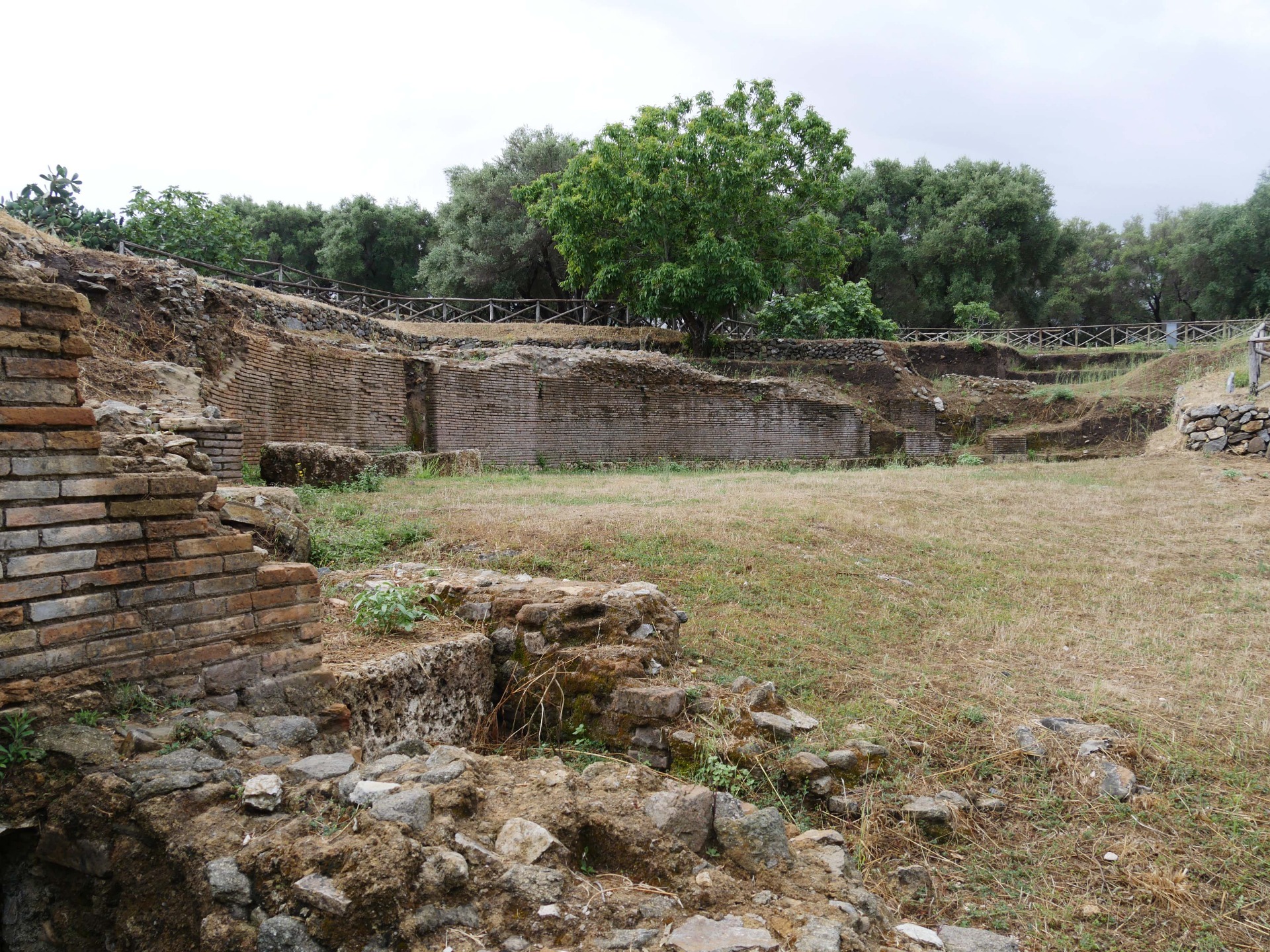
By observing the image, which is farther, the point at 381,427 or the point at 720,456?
the point at 720,456

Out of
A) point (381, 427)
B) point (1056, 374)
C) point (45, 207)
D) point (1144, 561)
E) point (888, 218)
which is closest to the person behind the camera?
point (1144, 561)

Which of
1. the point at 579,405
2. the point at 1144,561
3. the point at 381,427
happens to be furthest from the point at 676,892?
the point at 579,405

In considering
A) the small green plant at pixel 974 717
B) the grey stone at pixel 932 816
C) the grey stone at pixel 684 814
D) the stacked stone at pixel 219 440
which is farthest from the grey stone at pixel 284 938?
the stacked stone at pixel 219 440

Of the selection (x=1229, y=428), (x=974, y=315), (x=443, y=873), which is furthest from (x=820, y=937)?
(x=974, y=315)

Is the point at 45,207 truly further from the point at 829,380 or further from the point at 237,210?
the point at 237,210

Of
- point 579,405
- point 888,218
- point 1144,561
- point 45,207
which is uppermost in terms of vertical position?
point 888,218

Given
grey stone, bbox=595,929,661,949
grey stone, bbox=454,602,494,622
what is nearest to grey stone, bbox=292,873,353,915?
grey stone, bbox=595,929,661,949

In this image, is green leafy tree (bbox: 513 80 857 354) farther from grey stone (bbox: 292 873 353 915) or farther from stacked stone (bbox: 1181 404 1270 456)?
grey stone (bbox: 292 873 353 915)

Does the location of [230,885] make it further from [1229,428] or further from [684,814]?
[1229,428]

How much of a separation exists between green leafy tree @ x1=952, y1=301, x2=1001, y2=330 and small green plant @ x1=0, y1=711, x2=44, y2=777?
3259 cm

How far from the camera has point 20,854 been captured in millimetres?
2406

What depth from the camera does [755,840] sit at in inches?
98.3

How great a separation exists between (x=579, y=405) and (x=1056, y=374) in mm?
16614

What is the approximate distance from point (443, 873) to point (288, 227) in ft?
144
